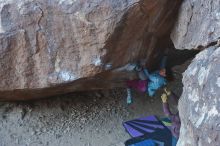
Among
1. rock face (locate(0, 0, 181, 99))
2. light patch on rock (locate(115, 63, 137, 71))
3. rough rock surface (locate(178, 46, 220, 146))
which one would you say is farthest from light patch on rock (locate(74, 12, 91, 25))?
rough rock surface (locate(178, 46, 220, 146))

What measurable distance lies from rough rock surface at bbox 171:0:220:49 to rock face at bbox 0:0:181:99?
0.22ft

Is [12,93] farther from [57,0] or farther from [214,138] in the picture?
[214,138]

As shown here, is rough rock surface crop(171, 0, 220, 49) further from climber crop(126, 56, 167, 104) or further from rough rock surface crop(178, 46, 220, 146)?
climber crop(126, 56, 167, 104)

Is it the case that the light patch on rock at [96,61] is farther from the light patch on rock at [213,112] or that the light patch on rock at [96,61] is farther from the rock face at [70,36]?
the light patch on rock at [213,112]

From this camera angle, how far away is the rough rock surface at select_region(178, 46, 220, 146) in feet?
3.32

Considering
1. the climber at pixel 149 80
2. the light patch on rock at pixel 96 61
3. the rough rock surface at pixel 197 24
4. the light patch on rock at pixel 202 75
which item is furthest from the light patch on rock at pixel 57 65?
the light patch on rock at pixel 202 75

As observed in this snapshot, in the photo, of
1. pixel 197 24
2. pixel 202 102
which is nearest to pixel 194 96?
pixel 202 102

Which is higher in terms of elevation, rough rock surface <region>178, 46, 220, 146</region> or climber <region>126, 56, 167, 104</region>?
climber <region>126, 56, 167, 104</region>

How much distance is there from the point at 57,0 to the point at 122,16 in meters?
0.21

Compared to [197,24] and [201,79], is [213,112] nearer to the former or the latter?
[201,79]

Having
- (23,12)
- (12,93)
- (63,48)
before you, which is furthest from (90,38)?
(12,93)

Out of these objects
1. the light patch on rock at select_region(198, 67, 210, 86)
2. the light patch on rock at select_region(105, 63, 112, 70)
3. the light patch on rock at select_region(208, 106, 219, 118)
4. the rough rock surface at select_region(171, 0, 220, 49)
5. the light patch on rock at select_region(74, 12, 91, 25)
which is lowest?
the light patch on rock at select_region(208, 106, 219, 118)

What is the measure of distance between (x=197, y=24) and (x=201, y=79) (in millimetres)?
240

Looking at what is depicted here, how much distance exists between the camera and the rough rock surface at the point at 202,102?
101 centimetres
